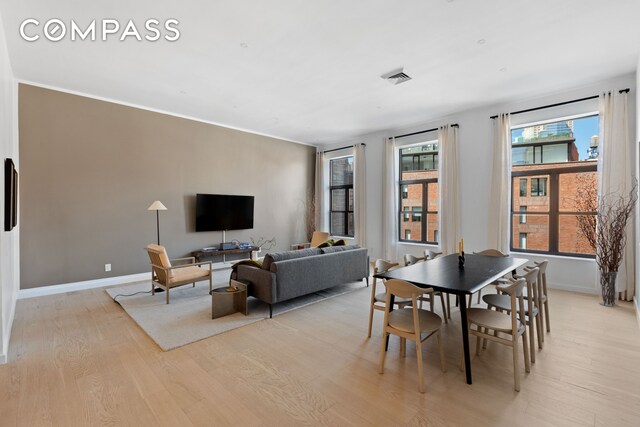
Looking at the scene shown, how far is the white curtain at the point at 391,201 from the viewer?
709cm

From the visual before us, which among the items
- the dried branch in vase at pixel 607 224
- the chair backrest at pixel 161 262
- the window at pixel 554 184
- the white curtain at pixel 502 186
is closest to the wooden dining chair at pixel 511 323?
the dried branch in vase at pixel 607 224

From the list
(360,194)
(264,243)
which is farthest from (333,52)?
(264,243)

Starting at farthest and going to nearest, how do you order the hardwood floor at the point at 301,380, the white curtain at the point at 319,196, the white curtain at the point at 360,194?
the white curtain at the point at 319,196 → the white curtain at the point at 360,194 → the hardwood floor at the point at 301,380

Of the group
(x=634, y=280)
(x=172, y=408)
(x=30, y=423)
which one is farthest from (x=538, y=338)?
(x=30, y=423)

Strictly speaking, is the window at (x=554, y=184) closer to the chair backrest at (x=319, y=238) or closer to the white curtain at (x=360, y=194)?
the white curtain at (x=360, y=194)

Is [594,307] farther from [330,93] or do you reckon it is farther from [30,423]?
[30,423]

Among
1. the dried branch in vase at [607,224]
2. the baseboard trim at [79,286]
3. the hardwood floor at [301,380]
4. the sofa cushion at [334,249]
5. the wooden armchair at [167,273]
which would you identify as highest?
the dried branch in vase at [607,224]

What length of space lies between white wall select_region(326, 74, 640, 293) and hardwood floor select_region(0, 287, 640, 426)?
1.53 metres

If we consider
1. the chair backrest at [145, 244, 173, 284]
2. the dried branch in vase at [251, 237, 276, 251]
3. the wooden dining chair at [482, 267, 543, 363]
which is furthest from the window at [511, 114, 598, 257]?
the chair backrest at [145, 244, 173, 284]

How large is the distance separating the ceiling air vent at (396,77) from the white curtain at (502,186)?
2.28 meters

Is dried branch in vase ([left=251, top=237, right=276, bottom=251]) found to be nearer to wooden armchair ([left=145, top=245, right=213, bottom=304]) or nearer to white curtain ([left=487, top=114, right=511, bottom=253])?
wooden armchair ([left=145, top=245, right=213, bottom=304])

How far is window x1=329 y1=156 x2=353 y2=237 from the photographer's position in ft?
27.9

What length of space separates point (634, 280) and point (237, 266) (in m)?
5.67

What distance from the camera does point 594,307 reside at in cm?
405
